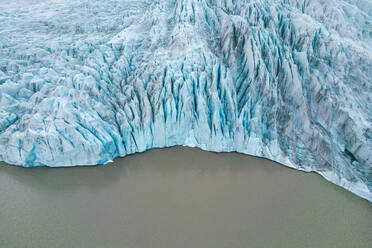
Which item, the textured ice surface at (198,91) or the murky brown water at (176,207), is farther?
the textured ice surface at (198,91)

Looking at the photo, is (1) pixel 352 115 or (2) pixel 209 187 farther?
(1) pixel 352 115

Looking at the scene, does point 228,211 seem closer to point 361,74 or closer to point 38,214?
point 38,214

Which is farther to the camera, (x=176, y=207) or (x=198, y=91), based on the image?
(x=198, y=91)

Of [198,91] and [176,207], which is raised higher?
[198,91]

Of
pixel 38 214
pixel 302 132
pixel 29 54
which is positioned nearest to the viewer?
pixel 38 214

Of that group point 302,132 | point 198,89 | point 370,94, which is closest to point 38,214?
point 198,89
